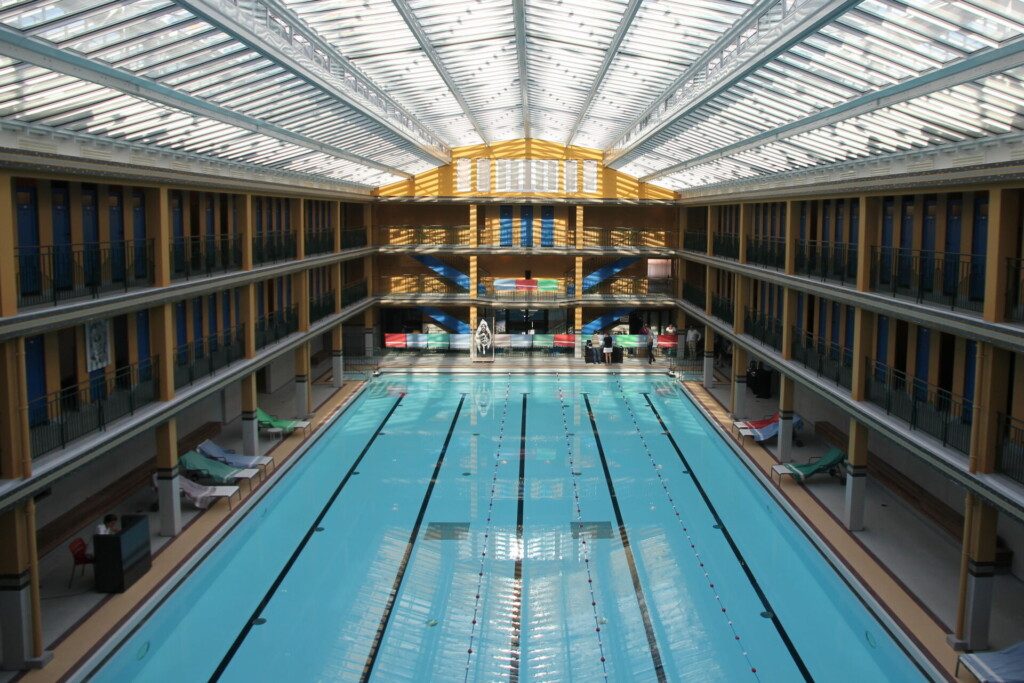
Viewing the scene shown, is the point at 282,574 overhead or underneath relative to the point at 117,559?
underneath

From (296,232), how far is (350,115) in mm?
6007

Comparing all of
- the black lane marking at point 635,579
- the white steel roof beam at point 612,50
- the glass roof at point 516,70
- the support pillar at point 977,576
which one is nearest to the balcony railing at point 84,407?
the glass roof at point 516,70

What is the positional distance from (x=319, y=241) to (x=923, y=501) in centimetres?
1715

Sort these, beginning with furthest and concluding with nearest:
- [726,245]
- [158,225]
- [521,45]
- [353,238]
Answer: [353,238], [726,245], [521,45], [158,225]

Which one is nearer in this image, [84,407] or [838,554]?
[84,407]

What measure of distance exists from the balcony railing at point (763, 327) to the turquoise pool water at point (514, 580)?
2775 mm

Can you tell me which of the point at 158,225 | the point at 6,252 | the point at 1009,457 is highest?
the point at 158,225

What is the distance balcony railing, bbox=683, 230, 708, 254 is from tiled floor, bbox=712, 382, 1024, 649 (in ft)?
42.1

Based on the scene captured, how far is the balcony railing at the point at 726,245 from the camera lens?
24.1 m

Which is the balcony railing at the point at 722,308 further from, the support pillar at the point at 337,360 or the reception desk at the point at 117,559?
the reception desk at the point at 117,559

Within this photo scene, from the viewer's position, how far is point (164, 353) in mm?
13633

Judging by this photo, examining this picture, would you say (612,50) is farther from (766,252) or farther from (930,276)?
(766,252)

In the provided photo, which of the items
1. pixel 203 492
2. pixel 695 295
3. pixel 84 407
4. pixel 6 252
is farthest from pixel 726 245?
pixel 6 252

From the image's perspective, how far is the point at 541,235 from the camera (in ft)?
108
